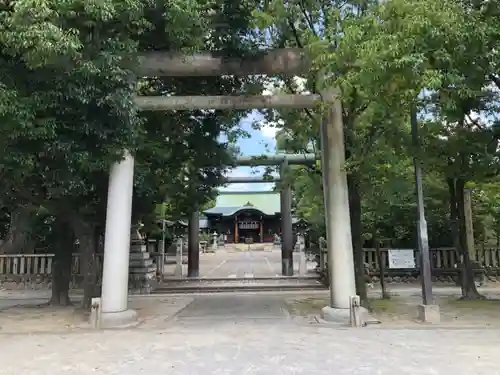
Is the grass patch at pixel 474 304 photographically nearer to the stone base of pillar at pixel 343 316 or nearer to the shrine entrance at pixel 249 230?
the stone base of pillar at pixel 343 316

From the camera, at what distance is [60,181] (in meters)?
8.80

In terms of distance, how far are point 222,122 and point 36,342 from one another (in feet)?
23.7

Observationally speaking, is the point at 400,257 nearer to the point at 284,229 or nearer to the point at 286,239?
the point at 286,239

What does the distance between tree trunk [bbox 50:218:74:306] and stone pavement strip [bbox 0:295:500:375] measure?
4183mm

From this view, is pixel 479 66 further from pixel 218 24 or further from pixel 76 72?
pixel 76 72

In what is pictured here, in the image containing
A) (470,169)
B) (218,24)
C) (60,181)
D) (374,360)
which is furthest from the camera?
(470,169)

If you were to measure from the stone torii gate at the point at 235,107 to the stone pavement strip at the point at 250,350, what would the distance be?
0.89 m

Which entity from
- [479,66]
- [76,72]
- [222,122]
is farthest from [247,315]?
[479,66]

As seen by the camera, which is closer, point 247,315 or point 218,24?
point 218,24

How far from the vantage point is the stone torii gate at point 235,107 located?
30.8ft

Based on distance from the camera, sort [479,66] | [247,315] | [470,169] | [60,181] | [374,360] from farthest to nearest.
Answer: [470,169]
[247,315]
[60,181]
[479,66]
[374,360]

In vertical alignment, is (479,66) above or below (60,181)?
above

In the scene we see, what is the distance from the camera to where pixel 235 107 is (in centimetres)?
1033

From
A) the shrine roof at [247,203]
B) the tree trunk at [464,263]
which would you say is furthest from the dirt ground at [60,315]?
the shrine roof at [247,203]
